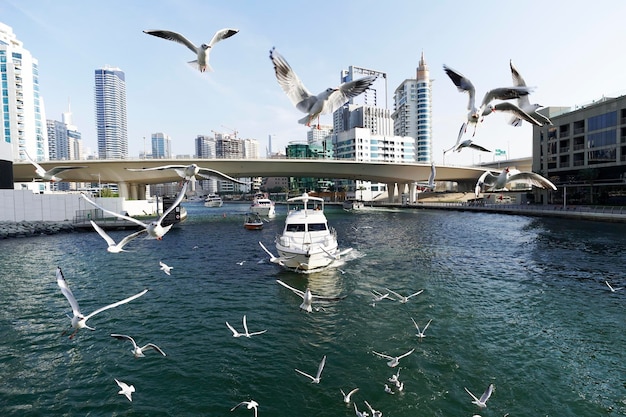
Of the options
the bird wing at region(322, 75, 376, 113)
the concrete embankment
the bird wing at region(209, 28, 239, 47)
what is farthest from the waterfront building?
the concrete embankment

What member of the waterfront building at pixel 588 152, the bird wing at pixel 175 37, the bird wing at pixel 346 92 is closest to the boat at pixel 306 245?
the bird wing at pixel 346 92

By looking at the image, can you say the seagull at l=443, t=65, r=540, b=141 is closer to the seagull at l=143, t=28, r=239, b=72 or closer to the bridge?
the seagull at l=143, t=28, r=239, b=72

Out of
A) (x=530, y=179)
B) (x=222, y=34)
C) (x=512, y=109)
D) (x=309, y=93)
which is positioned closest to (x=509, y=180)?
(x=530, y=179)

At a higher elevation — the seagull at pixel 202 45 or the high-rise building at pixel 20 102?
the high-rise building at pixel 20 102

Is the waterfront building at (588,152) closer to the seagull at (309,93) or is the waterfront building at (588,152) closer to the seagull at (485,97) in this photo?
the seagull at (485,97)

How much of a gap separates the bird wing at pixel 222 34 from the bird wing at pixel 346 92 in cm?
302

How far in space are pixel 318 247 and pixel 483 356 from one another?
1368 cm

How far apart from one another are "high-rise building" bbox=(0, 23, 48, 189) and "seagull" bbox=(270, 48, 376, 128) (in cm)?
12396

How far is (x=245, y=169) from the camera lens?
250ft

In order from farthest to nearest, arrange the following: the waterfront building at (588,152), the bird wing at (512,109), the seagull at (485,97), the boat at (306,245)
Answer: the waterfront building at (588,152) → the boat at (306,245) → the bird wing at (512,109) → the seagull at (485,97)

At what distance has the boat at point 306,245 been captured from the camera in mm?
23370

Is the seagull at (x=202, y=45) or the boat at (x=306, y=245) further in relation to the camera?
the boat at (x=306, y=245)

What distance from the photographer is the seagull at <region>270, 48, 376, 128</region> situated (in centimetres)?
900

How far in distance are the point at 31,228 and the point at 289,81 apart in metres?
54.5
